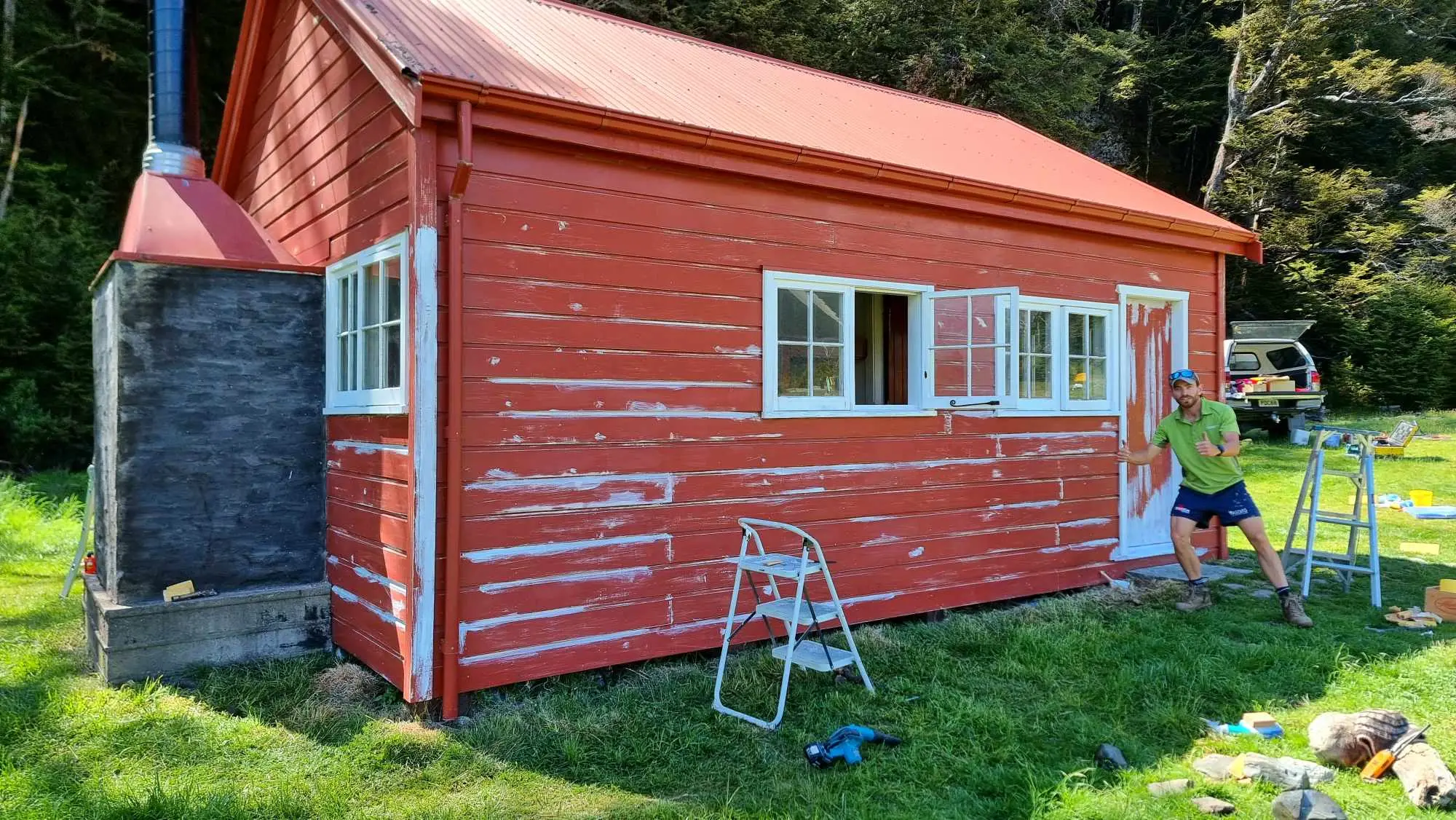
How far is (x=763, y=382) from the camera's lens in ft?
17.7

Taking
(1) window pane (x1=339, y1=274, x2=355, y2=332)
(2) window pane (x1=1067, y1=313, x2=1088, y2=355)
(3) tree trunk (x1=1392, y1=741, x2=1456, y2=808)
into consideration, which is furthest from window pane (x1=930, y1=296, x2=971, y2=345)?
(1) window pane (x1=339, y1=274, x2=355, y2=332)

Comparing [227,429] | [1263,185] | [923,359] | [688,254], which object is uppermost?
[1263,185]

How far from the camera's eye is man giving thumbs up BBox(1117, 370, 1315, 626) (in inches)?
236

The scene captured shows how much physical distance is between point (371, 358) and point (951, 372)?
12.3 feet

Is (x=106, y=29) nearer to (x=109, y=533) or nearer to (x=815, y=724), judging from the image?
(x=109, y=533)

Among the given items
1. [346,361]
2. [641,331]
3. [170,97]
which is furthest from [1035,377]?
[170,97]

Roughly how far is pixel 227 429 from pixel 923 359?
4.31 m

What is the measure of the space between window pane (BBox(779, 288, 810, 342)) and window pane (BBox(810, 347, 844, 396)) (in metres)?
0.10

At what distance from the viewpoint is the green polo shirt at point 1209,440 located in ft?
20.1

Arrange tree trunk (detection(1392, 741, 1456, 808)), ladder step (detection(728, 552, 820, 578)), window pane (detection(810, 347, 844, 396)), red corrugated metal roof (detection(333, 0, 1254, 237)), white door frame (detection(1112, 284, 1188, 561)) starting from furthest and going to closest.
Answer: white door frame (detection(1112, 284, 1188, 561))
window pane (detection(810, 347, 844, 396))
red corrugated metal roof (detection(333, 0, 1254, 237))
ladder step (detection(728, 552, 820, 578))
tree trunk (detection(1392, 741, 1456, 808))

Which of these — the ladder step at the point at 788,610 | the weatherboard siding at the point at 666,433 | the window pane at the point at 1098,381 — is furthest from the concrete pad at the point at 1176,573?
the ladder step at the point at 788,610

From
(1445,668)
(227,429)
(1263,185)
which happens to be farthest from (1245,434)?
(227,429)

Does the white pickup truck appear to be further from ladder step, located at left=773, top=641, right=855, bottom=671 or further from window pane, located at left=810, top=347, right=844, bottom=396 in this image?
ladder step, located at left=773, top=641, right=855, bottom=671

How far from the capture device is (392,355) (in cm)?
467
